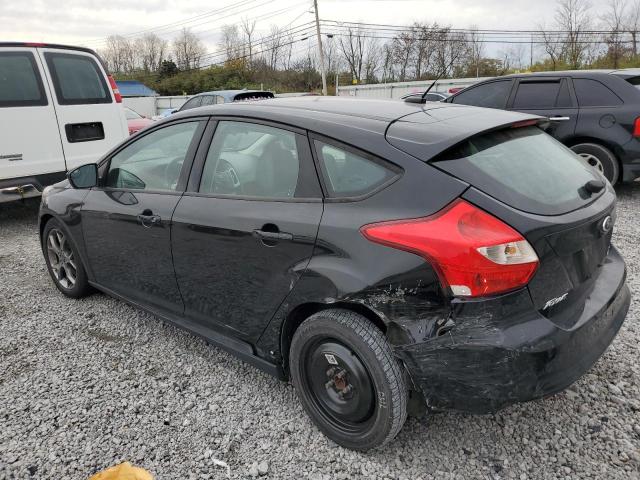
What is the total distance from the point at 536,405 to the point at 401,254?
1.28m

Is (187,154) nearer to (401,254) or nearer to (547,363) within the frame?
(401,254)

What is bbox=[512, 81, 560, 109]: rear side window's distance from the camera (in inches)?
270

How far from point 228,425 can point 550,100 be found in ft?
21.2

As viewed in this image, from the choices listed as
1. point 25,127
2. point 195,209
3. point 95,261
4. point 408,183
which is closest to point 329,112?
point 408,183

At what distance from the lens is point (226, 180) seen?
2656mm

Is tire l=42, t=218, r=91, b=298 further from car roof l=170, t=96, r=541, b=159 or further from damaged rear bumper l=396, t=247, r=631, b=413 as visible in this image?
damaged rear bumper l=396, t=247, r=631, b=413

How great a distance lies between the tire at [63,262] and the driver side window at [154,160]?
2.52 feet

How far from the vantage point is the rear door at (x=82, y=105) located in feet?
19.1

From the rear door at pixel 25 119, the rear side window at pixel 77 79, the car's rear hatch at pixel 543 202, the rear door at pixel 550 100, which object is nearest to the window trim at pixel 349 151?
the car's rear hatch at pixel 543 202

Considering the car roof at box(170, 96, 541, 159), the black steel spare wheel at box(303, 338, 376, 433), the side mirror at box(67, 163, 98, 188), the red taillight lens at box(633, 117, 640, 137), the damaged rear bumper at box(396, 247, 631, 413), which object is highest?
the car roof at box(170, 96, 541, 159)

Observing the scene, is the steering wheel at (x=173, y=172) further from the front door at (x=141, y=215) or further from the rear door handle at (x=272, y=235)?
the rear door handle at (x=272, y=235)

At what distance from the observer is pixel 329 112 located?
242 cm

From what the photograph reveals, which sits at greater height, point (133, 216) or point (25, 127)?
point (25, 127)

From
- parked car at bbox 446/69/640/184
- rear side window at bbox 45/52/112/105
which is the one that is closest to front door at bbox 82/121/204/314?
rear side window at bbox 45/52/112/105
